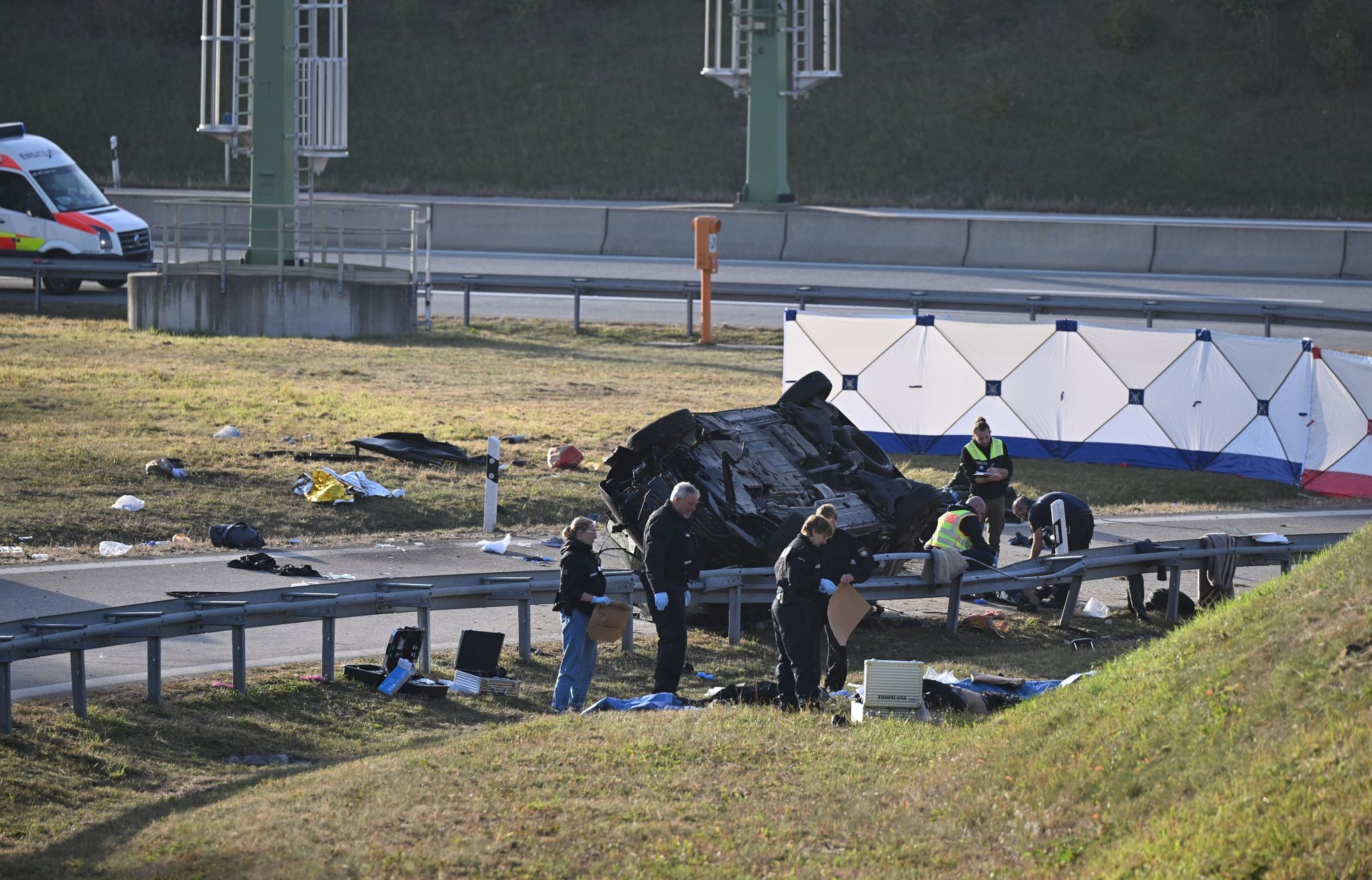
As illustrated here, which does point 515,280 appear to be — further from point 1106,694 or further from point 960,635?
point 1106,694

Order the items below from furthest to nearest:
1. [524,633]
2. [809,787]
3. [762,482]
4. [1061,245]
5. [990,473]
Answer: [1061,245] → [990,473] → [762,482] → [524,633] → [809,787]

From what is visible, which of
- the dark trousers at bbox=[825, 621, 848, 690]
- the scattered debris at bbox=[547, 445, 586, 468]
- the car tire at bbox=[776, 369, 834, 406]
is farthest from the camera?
the scattered debris at bbox=[547, 445, 586, 468]

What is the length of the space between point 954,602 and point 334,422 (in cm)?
977

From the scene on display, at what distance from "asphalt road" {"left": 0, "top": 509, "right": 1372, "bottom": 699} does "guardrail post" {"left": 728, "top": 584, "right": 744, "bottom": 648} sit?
88 cm

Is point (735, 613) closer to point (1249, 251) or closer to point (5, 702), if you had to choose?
point (5, 702)

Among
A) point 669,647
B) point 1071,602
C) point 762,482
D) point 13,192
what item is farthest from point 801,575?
point 13,192

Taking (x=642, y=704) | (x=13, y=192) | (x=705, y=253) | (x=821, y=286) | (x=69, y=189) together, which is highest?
(x=69, y=189)

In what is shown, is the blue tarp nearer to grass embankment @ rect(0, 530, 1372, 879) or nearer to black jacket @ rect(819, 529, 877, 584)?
grass embankment @ rect(0, 530, 1372, 879)

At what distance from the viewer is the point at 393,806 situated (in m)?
7.80

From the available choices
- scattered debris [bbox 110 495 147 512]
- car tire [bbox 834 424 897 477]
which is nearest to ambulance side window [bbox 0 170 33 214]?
scattered debris [bbox 110 495 147 512]

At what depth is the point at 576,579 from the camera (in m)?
10.9

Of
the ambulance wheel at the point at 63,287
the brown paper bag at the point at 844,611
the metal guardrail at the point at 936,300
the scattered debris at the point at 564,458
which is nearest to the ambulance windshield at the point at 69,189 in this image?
the ambulance wheel at the point at 63,287

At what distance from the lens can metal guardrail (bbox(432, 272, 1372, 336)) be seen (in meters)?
25.4

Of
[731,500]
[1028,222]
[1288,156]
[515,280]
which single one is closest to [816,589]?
[731,500]
